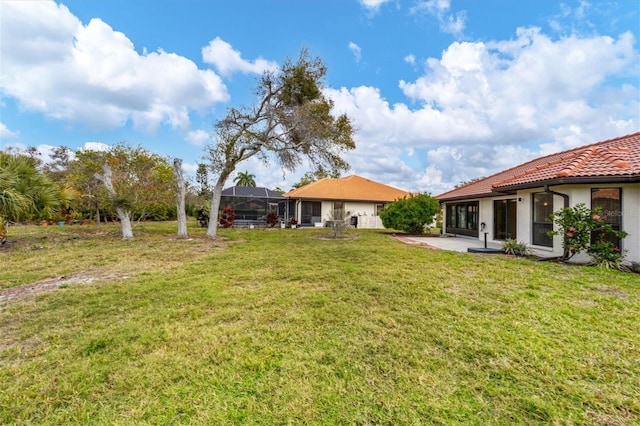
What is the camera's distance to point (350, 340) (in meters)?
3.12

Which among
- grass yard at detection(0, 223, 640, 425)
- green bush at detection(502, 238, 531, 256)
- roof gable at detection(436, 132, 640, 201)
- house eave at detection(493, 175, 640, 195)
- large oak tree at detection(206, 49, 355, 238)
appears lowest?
grass yard at detection(0, 223, 640, 425)

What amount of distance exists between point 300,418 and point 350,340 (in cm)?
122

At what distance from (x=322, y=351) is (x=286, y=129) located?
A: 12.6 metres

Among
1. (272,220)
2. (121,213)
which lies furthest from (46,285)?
(272,220)

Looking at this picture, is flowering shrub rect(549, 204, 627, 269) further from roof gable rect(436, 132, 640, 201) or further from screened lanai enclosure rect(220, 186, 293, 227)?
screened lanai enclosure rect(220, 186, 293, 227)

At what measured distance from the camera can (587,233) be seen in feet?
23.6

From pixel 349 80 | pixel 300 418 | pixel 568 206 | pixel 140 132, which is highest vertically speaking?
pixel 349 80

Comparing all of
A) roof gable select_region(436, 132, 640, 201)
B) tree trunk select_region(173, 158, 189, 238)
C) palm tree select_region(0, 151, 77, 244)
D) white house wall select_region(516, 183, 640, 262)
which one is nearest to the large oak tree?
tree trunk select_region(173, 158, 189, 238)

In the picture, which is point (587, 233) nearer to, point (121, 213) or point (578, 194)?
point (578, 194)

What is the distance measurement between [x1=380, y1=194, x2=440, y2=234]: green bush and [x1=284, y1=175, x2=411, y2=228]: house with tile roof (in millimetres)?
5498

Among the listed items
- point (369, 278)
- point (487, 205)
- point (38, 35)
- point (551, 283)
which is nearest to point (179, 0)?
point (38, 35)

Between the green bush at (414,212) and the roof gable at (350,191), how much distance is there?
265 inches

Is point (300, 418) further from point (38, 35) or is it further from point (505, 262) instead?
point (38, 35)

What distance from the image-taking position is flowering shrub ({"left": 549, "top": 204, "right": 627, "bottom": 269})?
276 inches
